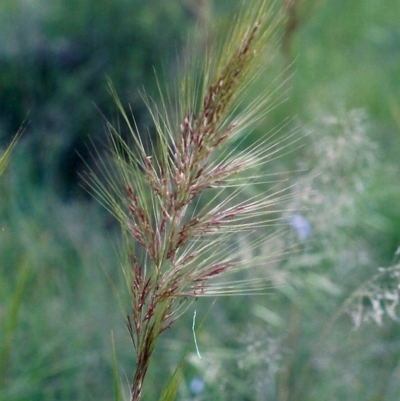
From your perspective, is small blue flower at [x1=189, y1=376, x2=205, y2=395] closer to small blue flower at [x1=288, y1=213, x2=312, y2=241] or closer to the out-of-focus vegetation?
the out-of-focus vegetation

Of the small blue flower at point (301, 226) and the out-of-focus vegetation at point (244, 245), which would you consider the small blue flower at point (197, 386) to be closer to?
the out-of-focus vegetation at point (244, 245)

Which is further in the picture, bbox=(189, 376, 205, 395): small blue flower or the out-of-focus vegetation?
the out-of-focus vegetation

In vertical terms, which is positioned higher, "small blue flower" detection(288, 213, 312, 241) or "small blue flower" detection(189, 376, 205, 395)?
"small blue flower" detection(288, 213, 312, 241)

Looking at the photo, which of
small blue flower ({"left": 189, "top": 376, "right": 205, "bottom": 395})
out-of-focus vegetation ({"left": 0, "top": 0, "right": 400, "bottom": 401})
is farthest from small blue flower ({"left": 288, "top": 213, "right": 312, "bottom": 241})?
small blue flower ({"left": 189, "top": 376, "right": 205, "bottom": 395})

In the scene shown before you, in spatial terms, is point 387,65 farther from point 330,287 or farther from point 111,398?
point 111,398

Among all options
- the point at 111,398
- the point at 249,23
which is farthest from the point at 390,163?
the point at 249,23

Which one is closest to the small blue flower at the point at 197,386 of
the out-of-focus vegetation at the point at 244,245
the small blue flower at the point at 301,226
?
the out-of-focus vegetation at the point at 244,245

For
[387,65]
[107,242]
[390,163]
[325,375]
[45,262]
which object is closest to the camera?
[325,375]
